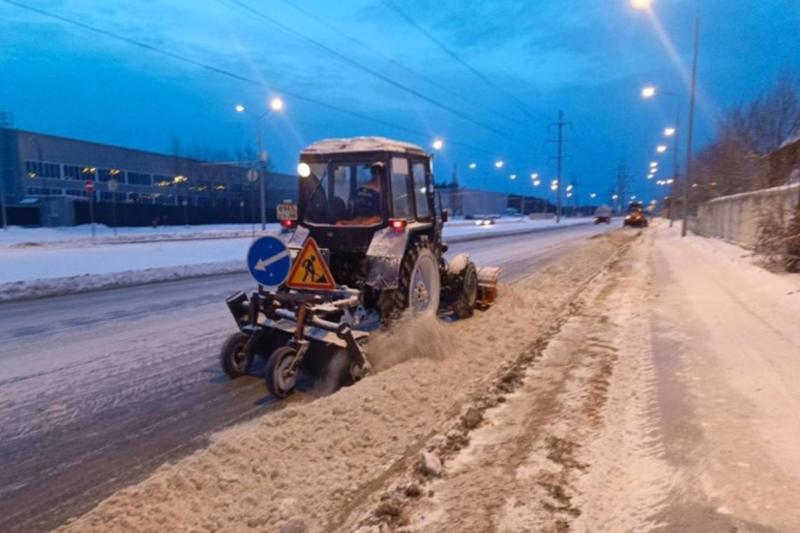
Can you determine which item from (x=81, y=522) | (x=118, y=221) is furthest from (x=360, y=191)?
(x=118, y=221)

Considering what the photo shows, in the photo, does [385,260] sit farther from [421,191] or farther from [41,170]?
[41,170]

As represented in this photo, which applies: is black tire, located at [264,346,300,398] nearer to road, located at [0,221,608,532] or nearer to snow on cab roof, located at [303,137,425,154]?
road, located at [0,221,608,532]

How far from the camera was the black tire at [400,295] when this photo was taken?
668cm

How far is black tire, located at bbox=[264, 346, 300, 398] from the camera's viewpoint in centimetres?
514

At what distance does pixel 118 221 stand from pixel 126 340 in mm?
49460

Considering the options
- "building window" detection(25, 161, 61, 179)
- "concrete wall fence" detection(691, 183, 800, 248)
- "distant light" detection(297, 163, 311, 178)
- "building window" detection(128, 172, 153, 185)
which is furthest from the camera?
"building window" detection(128, 172, 153, 185)

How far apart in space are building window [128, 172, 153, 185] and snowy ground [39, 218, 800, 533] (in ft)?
262

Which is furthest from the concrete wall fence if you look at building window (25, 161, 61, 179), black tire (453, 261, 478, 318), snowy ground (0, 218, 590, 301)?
building window (25, 161, 61, 179)

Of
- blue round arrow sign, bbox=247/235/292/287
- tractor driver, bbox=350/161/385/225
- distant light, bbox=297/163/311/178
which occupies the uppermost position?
distant light, bbox=297/163/311/178

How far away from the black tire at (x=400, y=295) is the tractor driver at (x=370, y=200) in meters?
0.64

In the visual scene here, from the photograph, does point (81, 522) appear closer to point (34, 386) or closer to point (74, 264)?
point (34, 386)

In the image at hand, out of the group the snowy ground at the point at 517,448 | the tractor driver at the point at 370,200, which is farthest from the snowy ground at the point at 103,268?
the snowy ground at the point at 517,448

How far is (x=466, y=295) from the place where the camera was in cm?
891

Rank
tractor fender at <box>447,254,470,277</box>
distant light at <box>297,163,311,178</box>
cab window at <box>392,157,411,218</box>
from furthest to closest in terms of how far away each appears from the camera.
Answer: tractor fender at <box>447,254,470,277</box>
distant light at <box>297,163,311,178</box>
cab window at <box>392,157,411,218</box>
